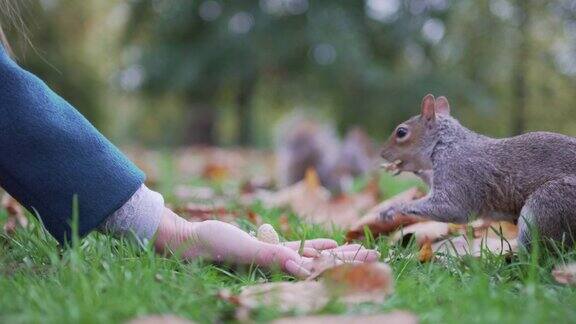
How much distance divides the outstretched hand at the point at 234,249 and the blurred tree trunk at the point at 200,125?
11.6m

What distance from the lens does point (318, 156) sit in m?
4.94

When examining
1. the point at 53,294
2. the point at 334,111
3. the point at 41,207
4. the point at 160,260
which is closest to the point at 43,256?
the point at 41,207

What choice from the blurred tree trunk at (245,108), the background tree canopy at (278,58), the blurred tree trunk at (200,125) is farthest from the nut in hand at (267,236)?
the blurred tree trunk at (200,125)

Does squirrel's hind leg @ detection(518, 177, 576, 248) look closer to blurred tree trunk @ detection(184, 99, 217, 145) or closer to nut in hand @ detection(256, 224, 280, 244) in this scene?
nut in hand @ detection(256, 224, 280, 244)

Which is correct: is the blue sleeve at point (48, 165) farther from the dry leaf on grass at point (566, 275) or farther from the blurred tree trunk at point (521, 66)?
the blurred tree trunk at point (521, 66)

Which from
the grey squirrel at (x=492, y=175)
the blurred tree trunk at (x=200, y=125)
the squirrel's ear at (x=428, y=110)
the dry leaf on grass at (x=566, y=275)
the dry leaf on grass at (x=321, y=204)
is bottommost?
the blurred tree trunk at (x=200, y=125)

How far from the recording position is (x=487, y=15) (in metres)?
7.43

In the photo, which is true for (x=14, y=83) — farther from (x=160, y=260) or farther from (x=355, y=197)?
(x=355, y=197)

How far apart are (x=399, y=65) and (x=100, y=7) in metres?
6.70

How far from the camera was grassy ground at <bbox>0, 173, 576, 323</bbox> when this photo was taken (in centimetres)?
119

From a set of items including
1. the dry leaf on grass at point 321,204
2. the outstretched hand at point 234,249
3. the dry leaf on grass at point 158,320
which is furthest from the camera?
the dry leaf on grass at point 321,204

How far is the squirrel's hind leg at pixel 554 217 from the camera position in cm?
173

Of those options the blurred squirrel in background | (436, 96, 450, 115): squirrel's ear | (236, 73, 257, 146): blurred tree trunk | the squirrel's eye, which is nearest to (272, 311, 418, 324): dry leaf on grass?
the squirrel's eye

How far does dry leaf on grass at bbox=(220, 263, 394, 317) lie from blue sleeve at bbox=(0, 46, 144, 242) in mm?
520
